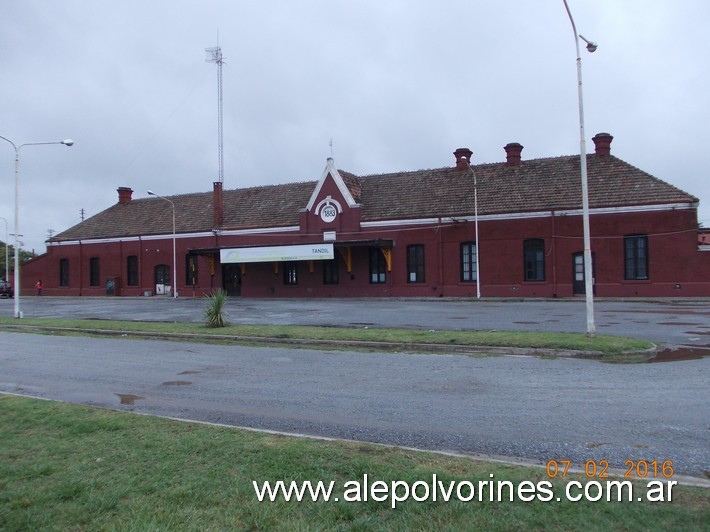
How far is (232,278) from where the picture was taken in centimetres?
4047

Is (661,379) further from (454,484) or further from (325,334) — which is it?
(325,334)

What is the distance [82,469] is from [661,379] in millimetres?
8513

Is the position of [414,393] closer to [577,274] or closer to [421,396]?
[421,396]

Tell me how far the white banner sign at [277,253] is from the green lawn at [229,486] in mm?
28891

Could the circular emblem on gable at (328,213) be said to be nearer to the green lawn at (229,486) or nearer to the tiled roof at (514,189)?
the tiled roof at (514,189)

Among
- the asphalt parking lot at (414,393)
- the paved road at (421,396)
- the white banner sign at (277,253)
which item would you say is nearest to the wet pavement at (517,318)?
the asphalt parking lot at (414,393)

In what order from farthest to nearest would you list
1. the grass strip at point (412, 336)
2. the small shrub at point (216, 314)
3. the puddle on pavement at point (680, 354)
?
the small shrub at point (216, 314) < the grass strip at point (412, 336) < the puddle on pavement at point (680, 354)

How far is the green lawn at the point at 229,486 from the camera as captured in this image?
3641 millimetres

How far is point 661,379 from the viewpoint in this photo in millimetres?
8992

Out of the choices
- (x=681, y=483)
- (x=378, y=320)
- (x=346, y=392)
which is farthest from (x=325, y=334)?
(x=681, y=483)

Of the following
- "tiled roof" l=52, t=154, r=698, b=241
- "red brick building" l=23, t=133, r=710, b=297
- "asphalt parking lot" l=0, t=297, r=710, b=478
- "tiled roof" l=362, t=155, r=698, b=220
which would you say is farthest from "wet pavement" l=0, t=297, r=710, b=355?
"tiled roof" l=52, t=154, r=698, b=241

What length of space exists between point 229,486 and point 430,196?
109ft

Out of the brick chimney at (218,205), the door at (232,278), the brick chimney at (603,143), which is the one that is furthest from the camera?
the brick chimney at (218,205)

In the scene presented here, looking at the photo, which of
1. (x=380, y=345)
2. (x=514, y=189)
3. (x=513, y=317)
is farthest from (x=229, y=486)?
(x=514, y=189)
